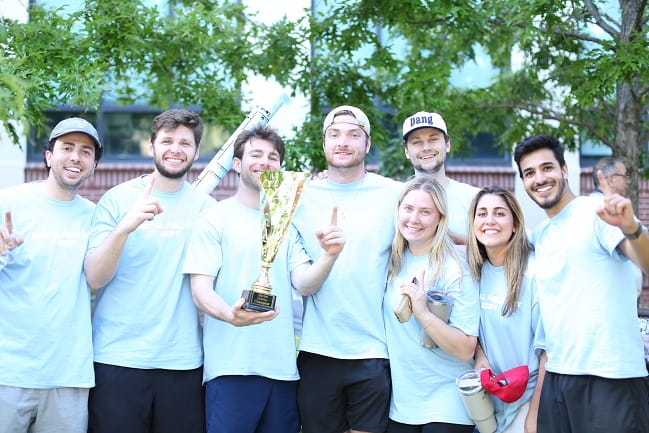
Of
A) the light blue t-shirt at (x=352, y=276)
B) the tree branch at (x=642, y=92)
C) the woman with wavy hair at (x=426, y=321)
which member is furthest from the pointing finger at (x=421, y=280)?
the tree branch at (x=642, y=92)

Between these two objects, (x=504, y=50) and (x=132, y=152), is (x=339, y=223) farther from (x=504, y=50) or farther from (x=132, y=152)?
(x=132, y=152)

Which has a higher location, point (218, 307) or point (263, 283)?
point (263, 283)

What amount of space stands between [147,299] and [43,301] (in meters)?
0.55

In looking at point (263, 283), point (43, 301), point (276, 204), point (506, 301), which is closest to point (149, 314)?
point (43, 301)

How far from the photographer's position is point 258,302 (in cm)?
328

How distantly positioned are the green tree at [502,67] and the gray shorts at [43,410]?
358 centimetres

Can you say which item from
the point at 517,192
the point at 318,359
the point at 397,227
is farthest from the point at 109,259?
the point at 517,192

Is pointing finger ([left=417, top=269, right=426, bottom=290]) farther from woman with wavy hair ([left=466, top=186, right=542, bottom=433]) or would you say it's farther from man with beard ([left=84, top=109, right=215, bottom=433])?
man with beard ([left=84, top=109, right=215, bottom=433])

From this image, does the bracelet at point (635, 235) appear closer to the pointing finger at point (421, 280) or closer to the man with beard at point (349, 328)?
the pointing finger at point (421, 280)

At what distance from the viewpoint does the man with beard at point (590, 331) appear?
10.8 feet

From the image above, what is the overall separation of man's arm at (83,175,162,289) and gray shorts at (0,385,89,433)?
0.61 meters

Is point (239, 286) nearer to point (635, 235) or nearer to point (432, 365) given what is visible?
point (432, 365)

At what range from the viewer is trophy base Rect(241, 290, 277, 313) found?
129 inches

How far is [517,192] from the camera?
395 inches
